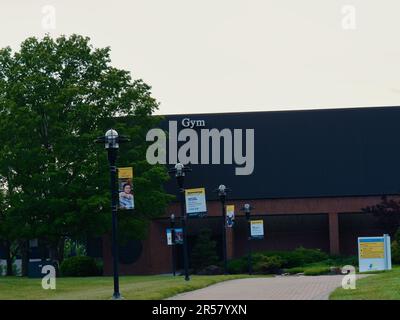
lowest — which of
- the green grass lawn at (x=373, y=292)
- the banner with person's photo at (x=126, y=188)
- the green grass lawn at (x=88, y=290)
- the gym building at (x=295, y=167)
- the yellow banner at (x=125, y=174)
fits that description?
the green grass lawn at (x=88, y=290)

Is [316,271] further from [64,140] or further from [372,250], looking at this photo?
[64,140]

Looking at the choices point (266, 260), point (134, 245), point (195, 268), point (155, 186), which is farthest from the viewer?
point (134, 245)

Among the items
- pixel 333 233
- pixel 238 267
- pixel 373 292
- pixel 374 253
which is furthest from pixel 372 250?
pixel 333 233

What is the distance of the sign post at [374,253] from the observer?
44.4 m

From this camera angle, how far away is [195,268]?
76125mm

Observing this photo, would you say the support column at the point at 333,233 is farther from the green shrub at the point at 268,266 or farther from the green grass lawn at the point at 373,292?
the green grass lawn at the point at 373,292

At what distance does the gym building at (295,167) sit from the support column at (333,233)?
83 mm

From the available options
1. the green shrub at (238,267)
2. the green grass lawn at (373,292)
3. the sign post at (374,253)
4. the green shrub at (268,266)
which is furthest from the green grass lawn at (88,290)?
the green shrub at (238,267)

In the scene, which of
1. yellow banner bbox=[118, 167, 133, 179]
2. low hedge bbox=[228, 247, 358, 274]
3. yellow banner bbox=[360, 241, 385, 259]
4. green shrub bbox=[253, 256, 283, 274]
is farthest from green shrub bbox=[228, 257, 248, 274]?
yellow banner bbox=[118, 167, 133, 179]

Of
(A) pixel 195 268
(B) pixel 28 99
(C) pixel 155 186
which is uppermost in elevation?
(B) pixel 28 99

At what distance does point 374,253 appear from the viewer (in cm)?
4522

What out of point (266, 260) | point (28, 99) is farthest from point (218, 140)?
point (28, 99)
